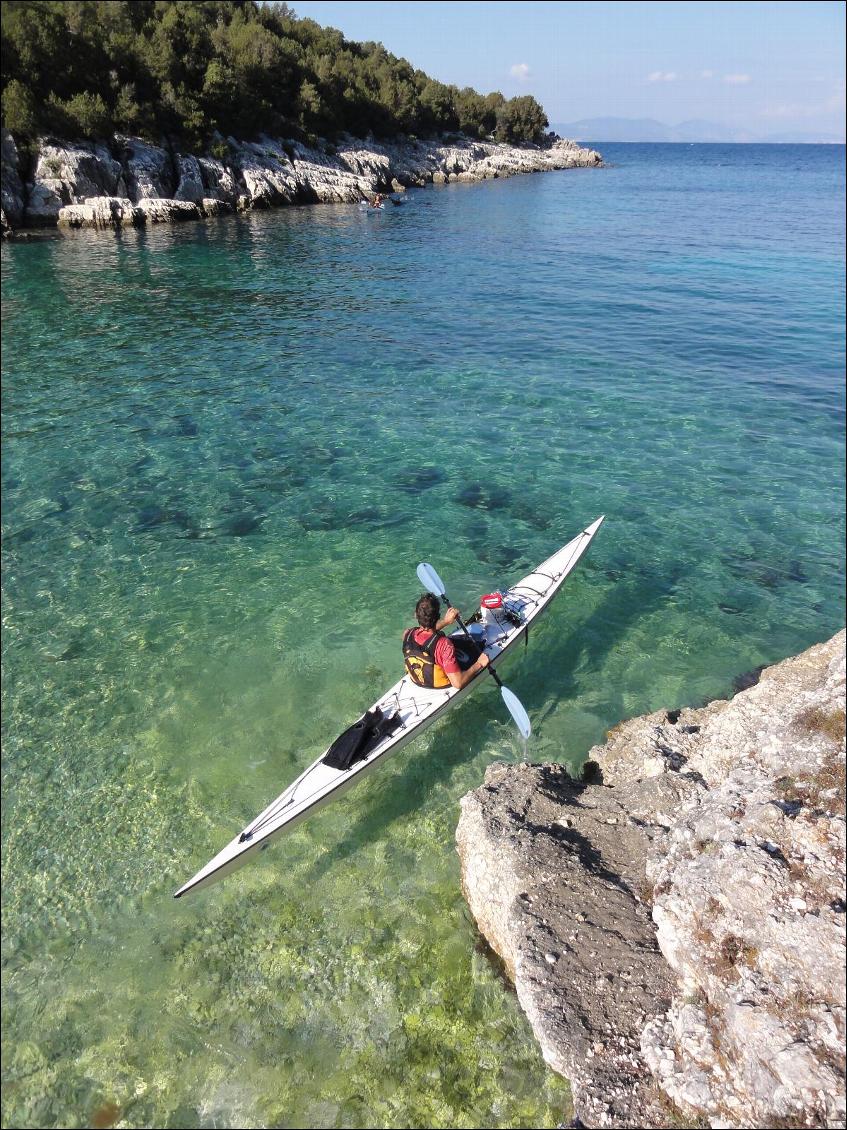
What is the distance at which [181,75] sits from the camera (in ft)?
190

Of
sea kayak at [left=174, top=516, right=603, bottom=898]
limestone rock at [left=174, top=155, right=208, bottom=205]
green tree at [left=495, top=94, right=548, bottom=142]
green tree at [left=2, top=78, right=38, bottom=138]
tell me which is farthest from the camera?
green tree at [left=495, top=94, right=548, bottom=142]

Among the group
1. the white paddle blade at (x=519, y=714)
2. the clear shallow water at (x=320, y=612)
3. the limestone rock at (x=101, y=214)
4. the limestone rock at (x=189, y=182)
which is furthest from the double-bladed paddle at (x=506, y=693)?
the limestone rock at (x=189, y=182)

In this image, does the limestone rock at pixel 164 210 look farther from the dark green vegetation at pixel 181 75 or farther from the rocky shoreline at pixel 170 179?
the dark green vegetation at pixel 181 75

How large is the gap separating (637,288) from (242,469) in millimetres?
28028

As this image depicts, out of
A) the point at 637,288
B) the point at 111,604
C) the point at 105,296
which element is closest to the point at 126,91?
the point at 105,296

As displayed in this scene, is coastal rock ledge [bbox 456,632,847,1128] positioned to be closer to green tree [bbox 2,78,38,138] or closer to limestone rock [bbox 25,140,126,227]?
limestone rock [bbox 25,140,126,227]

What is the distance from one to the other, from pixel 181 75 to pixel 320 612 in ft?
222

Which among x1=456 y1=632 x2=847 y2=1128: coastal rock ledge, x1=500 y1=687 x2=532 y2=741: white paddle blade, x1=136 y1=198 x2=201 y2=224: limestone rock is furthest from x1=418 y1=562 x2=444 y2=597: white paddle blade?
x1=136 y1=198 x2=201 y2=224: limestone rock

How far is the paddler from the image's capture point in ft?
30.0

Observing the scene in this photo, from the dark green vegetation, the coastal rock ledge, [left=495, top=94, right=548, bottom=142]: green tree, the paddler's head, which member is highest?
[left=495, top=94, right=548, bottom=142]: green tree

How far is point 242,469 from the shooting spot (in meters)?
17.3

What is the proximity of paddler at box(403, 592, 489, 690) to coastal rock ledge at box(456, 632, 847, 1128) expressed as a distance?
2.02 m

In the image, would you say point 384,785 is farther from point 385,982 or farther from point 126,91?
point 126,91

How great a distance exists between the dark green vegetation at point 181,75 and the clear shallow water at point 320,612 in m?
29.4
